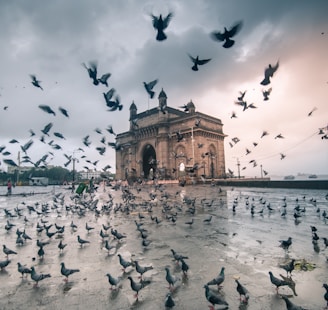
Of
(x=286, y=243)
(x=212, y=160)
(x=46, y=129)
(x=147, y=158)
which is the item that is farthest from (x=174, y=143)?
(x=286, y=243)

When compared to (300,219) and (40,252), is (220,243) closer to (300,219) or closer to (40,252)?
(40,252)

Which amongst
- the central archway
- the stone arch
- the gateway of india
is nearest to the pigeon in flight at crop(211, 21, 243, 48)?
the gateway of india

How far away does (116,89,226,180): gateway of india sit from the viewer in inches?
1897

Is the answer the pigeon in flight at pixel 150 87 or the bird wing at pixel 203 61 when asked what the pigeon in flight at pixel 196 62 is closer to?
the bird wing at pixel 203 61

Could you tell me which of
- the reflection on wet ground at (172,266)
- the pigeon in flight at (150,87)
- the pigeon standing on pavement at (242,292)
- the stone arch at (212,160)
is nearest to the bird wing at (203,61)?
the pigeon in flight at (150,87)

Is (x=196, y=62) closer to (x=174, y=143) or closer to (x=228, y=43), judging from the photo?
(x=228, y=43)

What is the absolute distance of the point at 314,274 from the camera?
398 centimetres

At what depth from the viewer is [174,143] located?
2076 inches

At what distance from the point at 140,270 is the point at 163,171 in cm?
4627

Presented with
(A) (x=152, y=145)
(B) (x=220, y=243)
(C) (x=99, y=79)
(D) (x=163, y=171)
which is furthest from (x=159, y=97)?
(B) (x=220, y=243)

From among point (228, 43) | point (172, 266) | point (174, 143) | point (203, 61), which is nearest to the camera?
point (172, 266)

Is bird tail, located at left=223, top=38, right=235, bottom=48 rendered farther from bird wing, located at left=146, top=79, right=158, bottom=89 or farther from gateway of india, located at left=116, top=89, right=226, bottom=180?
gateway of india, located at left=116, top=89, right=226, bottom=180

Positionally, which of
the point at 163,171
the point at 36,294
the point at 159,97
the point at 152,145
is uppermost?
the point at 159,97

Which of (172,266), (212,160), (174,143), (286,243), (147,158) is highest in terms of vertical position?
(174,143)
